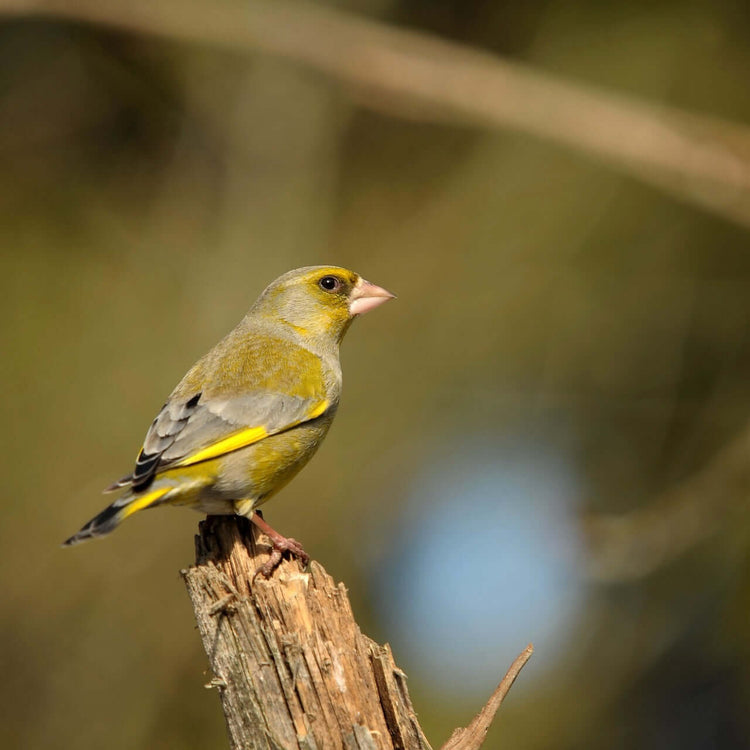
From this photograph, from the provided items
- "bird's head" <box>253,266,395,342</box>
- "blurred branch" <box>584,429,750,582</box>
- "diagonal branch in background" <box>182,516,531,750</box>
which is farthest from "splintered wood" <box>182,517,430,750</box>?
"blurred branch" <box>584,429,750,582</box>

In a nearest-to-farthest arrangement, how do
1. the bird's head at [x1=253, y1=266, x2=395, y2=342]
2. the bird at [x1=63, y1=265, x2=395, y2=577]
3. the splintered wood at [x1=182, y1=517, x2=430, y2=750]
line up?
the splintered wood at [x1=182, y1=517, x2=430, y2=750] < the bird at [x1=63, y1=265, x2=395, y2=577] < the bird's head at [x1=253, y1=266, x2=395, y2=342]

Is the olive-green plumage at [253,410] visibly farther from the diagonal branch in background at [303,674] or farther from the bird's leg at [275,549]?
the diagonal branch in background at [303,674]

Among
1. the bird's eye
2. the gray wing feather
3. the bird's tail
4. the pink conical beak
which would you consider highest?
the bird's eye

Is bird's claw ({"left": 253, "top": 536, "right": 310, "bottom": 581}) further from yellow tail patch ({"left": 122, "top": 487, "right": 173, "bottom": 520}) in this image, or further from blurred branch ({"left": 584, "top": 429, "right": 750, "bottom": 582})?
blurred branch ({"left": 584, "top": 429, "right": 750, "bottom": 582})

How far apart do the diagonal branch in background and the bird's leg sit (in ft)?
0.36

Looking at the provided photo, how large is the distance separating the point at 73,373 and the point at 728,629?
19.0 ft

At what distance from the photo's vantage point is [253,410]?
186 inches

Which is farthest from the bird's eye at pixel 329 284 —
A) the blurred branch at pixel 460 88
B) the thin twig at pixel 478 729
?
the blurred branch at pixel 460 88

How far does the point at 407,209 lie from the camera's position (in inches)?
412

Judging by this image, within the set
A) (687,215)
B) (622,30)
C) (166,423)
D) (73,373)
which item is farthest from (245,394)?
(622,30)

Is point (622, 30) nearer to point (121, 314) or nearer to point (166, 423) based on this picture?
point (121, 314)

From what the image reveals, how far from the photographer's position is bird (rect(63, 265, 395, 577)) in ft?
14.1

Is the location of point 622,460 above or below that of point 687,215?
below

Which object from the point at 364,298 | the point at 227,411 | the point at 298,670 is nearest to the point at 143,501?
the point at 227,411
